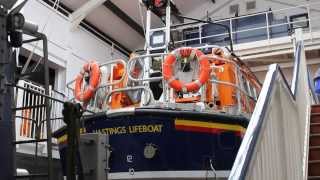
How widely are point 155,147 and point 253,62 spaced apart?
6.48 meters

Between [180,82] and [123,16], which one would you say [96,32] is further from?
[180,82]

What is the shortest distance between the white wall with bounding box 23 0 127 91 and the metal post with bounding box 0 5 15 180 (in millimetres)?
6147

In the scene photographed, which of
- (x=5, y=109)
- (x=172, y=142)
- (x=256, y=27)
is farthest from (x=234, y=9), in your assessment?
(x=5, y=109)

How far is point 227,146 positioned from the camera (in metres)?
5.30

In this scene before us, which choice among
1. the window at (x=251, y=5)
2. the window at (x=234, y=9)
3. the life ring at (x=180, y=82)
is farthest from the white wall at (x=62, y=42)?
the window at (x=251, y=5)

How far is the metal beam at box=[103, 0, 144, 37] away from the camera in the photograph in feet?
39.3

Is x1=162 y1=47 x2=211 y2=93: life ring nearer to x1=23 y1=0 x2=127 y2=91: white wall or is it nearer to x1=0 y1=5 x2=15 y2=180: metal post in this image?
x1=0 y1=5 x2=15 y2=180: metal post

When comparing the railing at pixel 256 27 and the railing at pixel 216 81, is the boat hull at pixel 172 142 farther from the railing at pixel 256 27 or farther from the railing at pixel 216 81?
the railing at pixel 256 27

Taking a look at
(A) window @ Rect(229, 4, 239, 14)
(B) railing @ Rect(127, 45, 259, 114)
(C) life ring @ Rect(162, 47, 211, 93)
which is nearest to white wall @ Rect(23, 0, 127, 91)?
(B) railing @ Rect(127, 45, 259, 114)

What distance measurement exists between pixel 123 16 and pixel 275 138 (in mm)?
9903

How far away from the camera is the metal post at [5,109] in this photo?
2791mm

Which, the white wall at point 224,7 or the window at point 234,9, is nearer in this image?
the white wall at point 224,7

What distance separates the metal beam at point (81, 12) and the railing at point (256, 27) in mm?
1993

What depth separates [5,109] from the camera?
9.34ft
